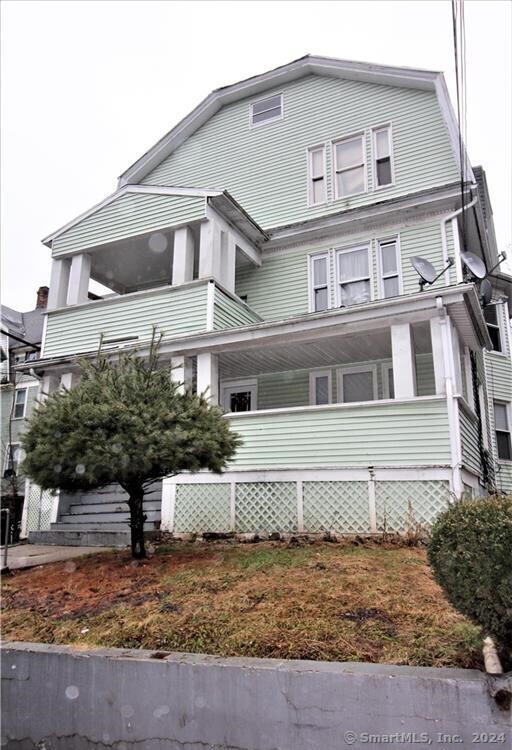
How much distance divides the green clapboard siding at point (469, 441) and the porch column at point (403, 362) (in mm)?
886

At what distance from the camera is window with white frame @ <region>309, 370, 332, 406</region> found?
1223 centimetres

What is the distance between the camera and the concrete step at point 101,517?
1016 cm

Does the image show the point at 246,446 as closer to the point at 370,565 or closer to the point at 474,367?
the point at 370,565

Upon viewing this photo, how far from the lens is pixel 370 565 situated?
580 cm

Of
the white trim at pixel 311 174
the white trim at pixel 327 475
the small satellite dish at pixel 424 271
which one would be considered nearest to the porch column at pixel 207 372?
the white trim at pixel 327 475

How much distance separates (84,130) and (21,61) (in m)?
5.60

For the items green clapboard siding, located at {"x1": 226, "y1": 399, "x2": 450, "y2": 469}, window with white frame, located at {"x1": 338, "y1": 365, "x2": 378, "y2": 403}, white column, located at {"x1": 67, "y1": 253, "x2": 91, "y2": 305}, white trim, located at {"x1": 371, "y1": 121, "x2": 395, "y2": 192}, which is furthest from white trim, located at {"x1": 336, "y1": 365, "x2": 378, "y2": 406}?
white column, located at {"x1": 67, "y1": 253, "x2": 91, "y2": 305}

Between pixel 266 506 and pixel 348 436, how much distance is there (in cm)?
187

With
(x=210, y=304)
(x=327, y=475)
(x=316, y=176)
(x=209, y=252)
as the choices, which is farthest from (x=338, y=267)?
(x=327, y=475)

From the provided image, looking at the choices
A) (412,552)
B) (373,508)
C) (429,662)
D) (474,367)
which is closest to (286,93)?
(474,367)

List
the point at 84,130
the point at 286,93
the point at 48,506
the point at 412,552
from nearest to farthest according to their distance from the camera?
the point at 412,552
the point at 48,506
the point at 84,130
the point at 286,93

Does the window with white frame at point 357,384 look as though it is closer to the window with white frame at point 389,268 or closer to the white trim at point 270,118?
the window with white frame at point 389,268

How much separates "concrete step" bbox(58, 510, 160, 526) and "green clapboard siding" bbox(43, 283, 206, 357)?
12.5 ft

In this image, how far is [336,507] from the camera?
864cm
